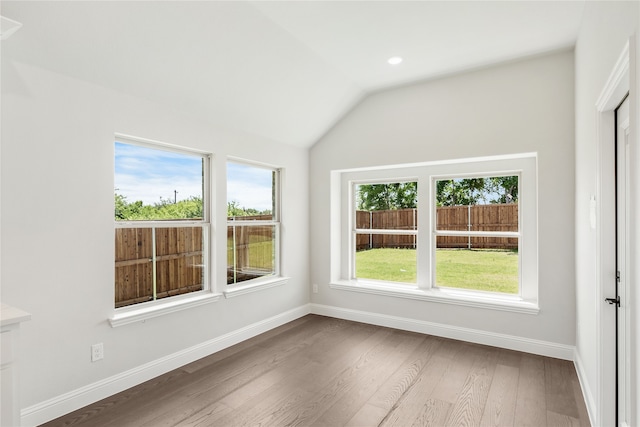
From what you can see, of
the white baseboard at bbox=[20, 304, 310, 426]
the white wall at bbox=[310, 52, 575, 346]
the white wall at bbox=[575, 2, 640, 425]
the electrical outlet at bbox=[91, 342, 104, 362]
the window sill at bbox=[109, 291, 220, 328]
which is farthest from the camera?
the white wall at bbox=[310, 52, 575, 346]

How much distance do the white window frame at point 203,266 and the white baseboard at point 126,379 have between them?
0.41 meters

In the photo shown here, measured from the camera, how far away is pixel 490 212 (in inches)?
154

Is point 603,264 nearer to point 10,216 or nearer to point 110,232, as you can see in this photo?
point 110,232

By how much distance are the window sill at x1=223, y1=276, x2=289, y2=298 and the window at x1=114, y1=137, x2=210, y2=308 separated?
255 mm

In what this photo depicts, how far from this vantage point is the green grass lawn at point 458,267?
3.86m

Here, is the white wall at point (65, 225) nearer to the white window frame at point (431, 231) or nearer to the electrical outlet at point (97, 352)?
the electrical outlet at point (97, 352)

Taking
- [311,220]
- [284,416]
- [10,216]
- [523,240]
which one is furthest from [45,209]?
[523,240]

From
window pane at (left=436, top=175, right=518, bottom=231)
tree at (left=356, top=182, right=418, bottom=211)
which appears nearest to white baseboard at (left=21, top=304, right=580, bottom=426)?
window pane at (left=436, top=175, right=518, bottom=231)

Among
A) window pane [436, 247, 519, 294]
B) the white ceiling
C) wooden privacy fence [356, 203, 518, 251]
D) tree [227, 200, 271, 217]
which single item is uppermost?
the white ceiling

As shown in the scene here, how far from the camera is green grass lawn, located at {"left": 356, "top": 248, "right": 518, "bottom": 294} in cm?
386

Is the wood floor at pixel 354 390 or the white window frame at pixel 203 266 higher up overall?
the white window frame at pixel 203 266

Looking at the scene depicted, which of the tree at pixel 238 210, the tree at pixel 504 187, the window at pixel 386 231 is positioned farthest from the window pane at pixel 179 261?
the tree at pixel 504 187

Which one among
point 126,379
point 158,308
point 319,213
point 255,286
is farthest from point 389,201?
point 126,379

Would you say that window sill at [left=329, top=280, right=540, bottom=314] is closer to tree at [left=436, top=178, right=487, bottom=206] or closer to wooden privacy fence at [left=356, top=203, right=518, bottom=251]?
wooden privacy fence at [left=356, top=203, right=518, bottom=251]
